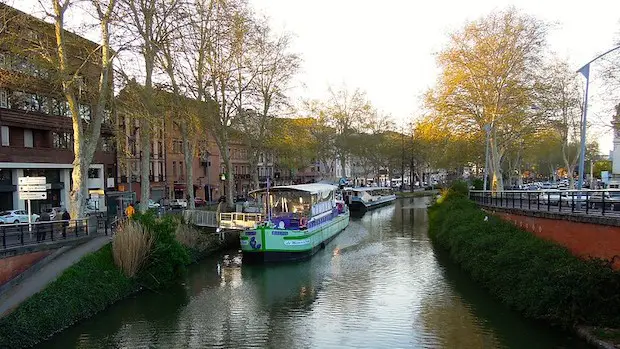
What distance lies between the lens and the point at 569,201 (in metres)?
20.8

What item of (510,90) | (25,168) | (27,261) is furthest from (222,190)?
(27,261)

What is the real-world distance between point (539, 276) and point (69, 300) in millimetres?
14060

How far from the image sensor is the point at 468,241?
2622 centimetres

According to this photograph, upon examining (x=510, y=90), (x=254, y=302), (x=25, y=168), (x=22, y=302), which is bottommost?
(x=254, y=302)

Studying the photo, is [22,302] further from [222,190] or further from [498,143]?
[222,190]

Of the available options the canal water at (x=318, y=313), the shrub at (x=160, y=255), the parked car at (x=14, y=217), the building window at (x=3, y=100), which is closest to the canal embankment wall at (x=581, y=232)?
the canal water at (x=318, y=313)

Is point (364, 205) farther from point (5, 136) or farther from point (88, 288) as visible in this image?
point (88, 288)

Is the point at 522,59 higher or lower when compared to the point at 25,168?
higher

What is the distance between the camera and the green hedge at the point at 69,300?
14469mm

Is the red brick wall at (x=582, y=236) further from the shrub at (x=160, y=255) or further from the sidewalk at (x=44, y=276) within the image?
the sidewalk at (x=44, y=276)

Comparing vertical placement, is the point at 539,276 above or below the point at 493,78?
below

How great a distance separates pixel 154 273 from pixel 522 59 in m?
31.1

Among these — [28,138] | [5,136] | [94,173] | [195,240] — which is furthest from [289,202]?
[94,173]

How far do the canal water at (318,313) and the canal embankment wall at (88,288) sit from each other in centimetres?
43
